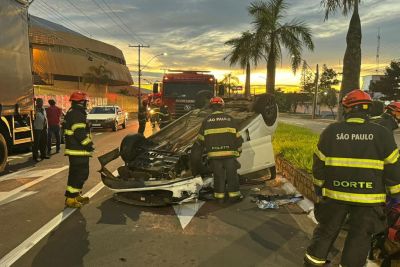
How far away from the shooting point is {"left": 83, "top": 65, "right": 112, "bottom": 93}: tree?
67.2 m

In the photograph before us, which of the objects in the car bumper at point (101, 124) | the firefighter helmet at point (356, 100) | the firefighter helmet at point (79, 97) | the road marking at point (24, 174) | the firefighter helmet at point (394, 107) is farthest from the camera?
the car bumper at point (101, 124)

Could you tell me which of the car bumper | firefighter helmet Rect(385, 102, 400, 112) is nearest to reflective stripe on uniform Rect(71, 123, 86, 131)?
firefighter helmet Rect(385, 102, 400, 112)

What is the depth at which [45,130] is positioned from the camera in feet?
40.9

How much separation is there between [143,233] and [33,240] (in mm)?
1370

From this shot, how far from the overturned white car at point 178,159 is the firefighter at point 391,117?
8.35ft

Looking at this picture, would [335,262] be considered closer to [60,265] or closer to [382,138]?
[382,138]

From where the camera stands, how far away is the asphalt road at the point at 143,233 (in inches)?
191

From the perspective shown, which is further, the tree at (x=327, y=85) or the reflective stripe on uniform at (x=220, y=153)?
the tree at (x=327, y=85)

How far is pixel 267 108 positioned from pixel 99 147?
835 cm

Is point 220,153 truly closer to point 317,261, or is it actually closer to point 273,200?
point 273,200

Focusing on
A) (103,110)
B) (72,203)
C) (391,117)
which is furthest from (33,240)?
(103,110)

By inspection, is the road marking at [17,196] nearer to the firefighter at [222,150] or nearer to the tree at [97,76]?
the firefighter at [222,150]

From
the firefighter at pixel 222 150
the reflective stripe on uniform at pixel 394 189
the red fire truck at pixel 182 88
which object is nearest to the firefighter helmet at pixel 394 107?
the firefighter at pixel 222 150

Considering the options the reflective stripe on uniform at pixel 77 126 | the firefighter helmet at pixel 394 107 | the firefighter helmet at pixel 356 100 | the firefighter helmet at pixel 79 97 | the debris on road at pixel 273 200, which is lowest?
the debris on road at pixel 273 200
